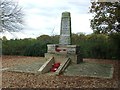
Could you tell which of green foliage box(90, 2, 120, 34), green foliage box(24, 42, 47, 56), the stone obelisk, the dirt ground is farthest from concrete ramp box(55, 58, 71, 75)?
green foliage box(24, 42, 47, 56)

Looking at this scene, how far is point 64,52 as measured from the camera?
498 inches

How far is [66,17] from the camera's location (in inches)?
522

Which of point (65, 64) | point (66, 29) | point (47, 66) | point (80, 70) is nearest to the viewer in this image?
point (80, 70)

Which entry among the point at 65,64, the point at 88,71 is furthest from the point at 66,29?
the point at 88,71

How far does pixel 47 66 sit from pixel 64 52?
145 cm

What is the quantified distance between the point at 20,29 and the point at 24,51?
83.3 inches

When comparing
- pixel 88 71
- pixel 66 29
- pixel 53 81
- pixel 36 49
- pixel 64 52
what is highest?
pixel 66 29

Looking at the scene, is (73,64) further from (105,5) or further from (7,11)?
(7,11)

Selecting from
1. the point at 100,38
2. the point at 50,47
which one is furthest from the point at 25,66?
the point at 100,38

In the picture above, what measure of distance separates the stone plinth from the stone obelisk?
Result: 1.64ft

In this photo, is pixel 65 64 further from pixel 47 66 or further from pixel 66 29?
pixel 66 29

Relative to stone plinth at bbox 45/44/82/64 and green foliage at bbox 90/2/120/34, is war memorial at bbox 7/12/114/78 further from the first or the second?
green foliage at bbox 90/2/120/34

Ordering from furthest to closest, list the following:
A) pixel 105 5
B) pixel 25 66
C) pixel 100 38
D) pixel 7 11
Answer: pixel 100 38 → pixel 7 11 → pixel 105 5 → pixel 25 66

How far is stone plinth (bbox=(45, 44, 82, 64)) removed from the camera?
12.5 m
